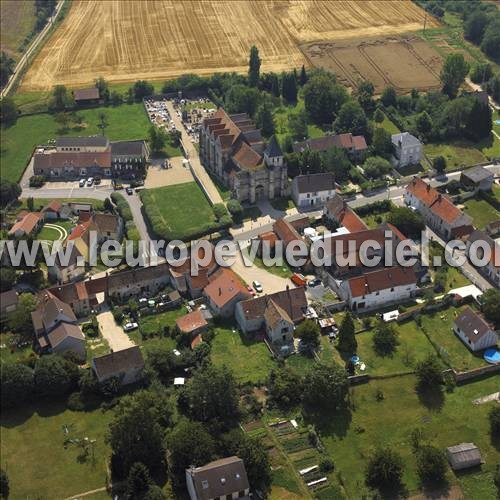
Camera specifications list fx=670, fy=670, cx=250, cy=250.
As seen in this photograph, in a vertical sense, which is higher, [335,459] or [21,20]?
[21,20]

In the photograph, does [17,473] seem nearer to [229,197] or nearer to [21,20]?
[229,197]

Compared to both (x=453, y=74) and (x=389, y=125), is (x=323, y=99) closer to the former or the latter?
(x=389, y=125)

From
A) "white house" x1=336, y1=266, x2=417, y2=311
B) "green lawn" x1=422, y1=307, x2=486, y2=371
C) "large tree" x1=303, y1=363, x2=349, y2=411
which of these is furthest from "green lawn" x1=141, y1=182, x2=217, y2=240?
"large tree" x1=303, y1=363, x2=349, y2=411

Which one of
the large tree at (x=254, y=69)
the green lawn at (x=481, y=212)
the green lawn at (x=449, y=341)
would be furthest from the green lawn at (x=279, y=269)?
the large tree at (x=254, y=69)

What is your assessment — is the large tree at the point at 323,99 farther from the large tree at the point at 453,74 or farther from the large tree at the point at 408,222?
the large tree at the point at 408,222

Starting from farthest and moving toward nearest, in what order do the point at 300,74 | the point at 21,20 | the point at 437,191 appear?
the point at 21,20 < the point at 300,74 < the point at 437,191

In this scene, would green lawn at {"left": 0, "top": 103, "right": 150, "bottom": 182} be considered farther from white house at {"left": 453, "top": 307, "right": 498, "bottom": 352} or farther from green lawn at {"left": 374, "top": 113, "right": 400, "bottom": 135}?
white house at {"left": 453, "top": 307, "right": 498, "bottom": 352}

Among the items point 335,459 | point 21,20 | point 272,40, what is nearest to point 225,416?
point 335,459
